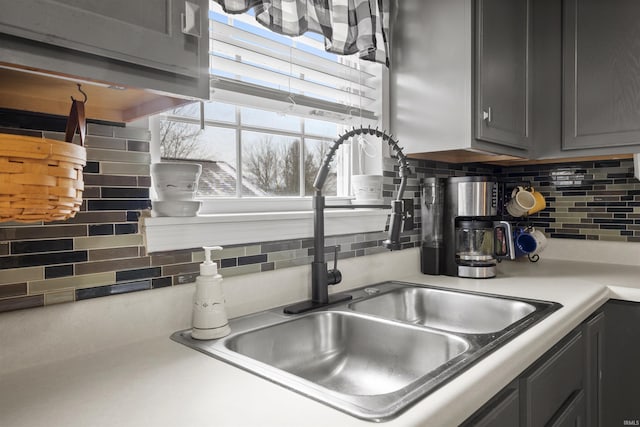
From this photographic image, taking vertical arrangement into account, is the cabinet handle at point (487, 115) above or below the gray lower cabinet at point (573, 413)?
above

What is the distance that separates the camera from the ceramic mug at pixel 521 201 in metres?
2.28

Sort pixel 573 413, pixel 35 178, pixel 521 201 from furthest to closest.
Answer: pixel 521 201, pixel 573 413, pixel 35 178

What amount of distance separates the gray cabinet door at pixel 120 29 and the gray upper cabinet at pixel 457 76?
3.73 feet

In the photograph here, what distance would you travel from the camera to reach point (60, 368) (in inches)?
33.4

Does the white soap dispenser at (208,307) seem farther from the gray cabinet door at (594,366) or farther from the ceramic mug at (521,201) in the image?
the ceramic mug at (521,201)

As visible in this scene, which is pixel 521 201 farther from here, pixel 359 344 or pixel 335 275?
pixel 359 344

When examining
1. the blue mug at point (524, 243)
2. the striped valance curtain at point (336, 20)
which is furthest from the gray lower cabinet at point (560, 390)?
the striped valance curtain at point (336, 20)

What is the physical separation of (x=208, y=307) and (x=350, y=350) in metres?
0.43

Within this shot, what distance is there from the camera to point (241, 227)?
1198 mm

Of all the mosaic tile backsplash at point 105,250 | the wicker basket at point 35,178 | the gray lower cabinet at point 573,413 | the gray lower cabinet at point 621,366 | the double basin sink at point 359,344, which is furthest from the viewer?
the gray lower cabinet at point 621,366

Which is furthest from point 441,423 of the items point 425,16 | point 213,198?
point 425,16

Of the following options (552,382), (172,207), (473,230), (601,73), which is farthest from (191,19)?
(601,73)

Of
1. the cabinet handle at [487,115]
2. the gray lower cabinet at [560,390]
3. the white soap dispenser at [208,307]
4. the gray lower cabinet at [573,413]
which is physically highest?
the cabinet handle at [487,115]

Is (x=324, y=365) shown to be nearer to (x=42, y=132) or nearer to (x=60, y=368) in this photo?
(x=60, y=368)
